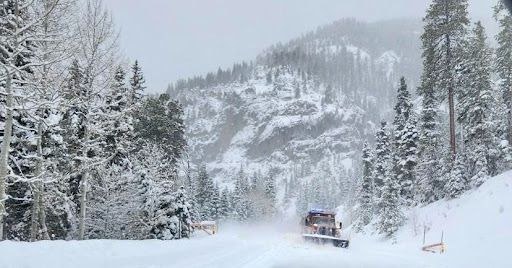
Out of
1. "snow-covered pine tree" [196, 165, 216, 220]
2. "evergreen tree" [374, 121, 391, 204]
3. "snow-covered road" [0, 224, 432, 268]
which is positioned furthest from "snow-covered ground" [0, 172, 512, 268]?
"snow-covered pine tree" [196, 165, 216, 220]

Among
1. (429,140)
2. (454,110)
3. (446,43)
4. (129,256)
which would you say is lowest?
(129,256)

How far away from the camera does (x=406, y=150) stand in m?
48.5

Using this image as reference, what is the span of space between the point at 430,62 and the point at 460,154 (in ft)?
22.0

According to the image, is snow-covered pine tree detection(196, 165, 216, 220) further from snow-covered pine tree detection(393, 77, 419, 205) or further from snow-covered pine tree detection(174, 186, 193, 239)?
snow-covered pine tree detection(174, 186, 193, 239)

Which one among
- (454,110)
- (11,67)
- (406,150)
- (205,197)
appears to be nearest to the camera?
(11,67)

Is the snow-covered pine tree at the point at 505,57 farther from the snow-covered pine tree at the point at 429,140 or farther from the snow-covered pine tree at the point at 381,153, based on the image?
the snow-covered pine tree at the point at 381,153

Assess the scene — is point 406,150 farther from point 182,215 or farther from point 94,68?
point 94,68

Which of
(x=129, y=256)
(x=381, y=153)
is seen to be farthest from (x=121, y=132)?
(x=381, y=153)

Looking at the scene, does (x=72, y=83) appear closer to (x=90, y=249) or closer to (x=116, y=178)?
(x=90, y=249)

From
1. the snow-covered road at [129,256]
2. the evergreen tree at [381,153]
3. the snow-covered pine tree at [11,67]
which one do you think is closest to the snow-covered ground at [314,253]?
the snow-covered road at [129,256]

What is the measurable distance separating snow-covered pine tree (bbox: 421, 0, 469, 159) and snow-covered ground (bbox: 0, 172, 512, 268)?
8201mm

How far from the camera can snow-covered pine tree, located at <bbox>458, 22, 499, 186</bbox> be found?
121 ft

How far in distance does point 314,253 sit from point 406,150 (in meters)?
29.1

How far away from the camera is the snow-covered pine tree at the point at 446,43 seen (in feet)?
Answer: 122
